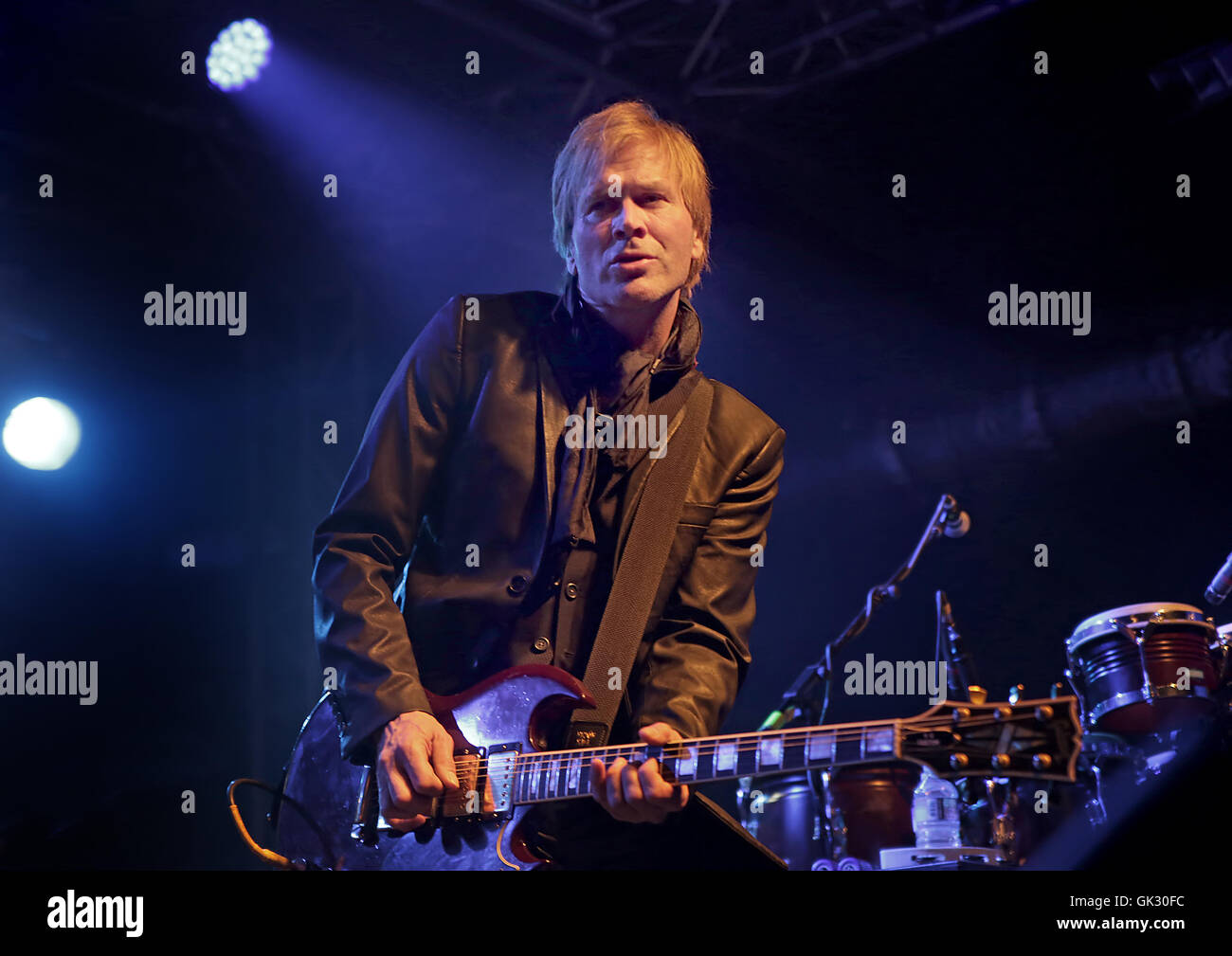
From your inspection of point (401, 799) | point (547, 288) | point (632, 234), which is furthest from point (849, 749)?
point (547, 288)

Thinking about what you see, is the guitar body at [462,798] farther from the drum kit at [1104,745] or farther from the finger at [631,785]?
the drum kit at [1104,745]

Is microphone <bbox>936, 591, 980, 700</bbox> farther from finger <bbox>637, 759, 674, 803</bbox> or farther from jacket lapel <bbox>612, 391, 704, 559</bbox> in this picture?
finger <bbox>637, 759, 674, 803</bbox>

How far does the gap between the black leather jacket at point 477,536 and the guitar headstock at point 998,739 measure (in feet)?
2.34

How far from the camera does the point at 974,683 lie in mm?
4184

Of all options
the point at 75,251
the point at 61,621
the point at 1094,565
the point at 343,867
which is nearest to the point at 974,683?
the point at 1094,565

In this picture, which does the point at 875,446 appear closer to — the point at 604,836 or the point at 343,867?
the point at 604,836

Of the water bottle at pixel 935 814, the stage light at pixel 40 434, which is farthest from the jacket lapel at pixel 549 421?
the stage light at pixel 40 434

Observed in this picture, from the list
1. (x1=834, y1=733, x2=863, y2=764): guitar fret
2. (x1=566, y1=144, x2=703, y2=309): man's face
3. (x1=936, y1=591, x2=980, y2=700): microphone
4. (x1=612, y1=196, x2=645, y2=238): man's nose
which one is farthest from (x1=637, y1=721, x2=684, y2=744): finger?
(x1=936, y1=591, x2=980, y2=700): microphone

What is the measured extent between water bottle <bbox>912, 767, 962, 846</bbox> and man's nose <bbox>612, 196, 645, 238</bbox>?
239 centimetres

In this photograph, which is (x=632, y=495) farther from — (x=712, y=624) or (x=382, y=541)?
(x=382, y=541)

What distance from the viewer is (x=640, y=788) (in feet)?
8.30

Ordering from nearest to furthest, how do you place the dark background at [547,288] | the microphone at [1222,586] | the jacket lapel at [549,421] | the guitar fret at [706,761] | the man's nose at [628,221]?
the guitar fret at [706,761], the jacket lapel at [549,421], the man's nose at [628,221], the microphone at [1222,586], the dark background at [547,288]

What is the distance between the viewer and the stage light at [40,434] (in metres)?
4.55

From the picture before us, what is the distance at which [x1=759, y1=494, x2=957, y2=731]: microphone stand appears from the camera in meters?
4.45
